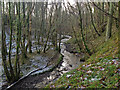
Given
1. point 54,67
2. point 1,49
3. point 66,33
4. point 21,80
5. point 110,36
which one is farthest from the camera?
point 66,33

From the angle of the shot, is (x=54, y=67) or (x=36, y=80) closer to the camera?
(x=36, y=80)

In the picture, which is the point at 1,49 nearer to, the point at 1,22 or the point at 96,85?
the point at 1,22

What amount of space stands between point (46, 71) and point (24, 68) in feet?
6.65

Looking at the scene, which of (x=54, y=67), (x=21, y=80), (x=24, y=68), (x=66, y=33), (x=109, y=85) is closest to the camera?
(x=109, y=85)

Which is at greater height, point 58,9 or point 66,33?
point 58,9

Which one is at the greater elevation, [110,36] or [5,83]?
[110,36]

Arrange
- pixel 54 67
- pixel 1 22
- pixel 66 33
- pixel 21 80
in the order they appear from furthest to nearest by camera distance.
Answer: pixel 66 33
pixel 54 67
pixel 21 80
pixel 1 22

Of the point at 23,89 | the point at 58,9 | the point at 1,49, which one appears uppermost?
the point at 58,9

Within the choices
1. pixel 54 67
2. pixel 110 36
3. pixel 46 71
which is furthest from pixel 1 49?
pixel 110 36

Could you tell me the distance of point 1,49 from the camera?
7543mm

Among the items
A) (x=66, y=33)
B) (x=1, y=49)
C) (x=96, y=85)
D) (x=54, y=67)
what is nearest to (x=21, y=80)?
(x=1, y=49)

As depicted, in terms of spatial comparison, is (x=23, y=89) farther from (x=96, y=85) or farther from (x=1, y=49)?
(x=96, y=85)

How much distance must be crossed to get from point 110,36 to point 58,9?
9366 millimetres

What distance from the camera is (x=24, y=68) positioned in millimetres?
10742
